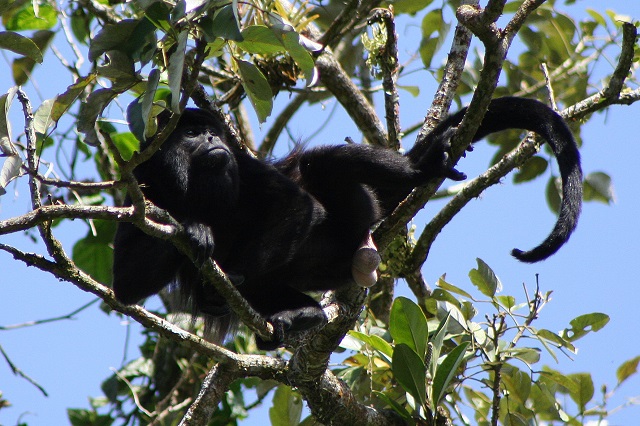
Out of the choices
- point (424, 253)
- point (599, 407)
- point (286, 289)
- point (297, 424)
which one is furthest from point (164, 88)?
point (599, 407)

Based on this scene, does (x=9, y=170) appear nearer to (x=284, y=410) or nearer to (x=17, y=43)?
(x=17, y=43)

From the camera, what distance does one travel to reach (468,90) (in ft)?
15.3

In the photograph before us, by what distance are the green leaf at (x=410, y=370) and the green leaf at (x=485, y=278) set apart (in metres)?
0.60

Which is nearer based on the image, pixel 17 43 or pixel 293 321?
pixel 17 43

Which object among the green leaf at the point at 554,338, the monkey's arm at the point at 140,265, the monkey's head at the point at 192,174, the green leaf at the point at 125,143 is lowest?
the green leaf at the point at 554,338

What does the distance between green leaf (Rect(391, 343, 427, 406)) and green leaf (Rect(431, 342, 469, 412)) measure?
47 mm

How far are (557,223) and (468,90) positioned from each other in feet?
6.25

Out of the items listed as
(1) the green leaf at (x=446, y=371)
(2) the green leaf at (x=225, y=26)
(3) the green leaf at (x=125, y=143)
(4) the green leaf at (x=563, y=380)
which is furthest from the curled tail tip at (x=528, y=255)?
(3) the green leaf at (x=125, y=143)

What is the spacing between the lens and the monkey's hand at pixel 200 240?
2359 mm

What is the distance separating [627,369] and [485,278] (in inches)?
34.2

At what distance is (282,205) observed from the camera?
10.2ft

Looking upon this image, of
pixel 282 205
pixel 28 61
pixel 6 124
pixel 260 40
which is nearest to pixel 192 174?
pixel 282 205

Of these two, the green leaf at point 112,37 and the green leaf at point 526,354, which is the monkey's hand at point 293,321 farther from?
the green leaf at point 112,37

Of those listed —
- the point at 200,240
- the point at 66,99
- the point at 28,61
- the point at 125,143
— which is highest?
the point at 28,61
